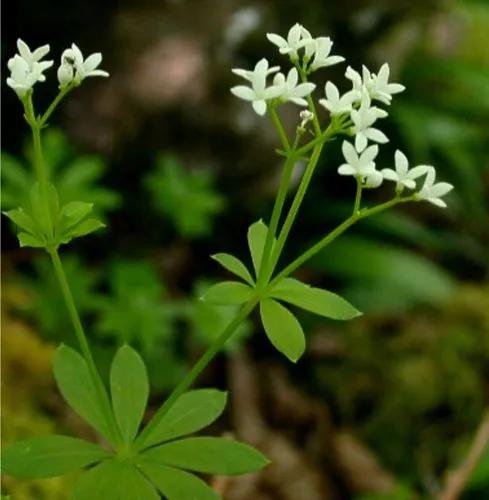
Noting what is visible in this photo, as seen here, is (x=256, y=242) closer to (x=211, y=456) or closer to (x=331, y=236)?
(x=331, y=236)

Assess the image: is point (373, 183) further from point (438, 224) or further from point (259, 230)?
point (438, 224)

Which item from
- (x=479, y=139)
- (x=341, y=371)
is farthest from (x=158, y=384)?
(x=479, y=139)

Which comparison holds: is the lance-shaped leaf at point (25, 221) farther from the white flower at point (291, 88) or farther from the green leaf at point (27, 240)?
the white flower at point (291, 88)

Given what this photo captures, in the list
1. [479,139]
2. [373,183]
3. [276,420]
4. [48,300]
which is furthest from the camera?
[479,139]

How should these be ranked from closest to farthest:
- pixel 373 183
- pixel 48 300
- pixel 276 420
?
pixel 373 183 → pixel 48 300 → pixel 276 420

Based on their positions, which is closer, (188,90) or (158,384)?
(158,384)

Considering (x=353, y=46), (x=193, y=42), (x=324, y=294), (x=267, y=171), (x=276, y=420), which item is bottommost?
(x=324, y=294)

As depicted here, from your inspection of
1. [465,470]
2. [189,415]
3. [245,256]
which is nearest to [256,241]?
[189,415]
